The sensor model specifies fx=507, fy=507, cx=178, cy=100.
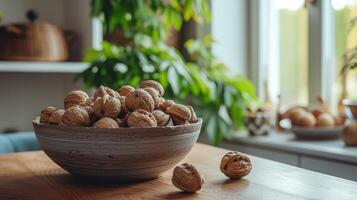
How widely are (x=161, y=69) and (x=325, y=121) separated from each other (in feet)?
2.17

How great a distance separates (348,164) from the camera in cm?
164

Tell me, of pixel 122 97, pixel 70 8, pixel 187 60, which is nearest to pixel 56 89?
pixel 70 8

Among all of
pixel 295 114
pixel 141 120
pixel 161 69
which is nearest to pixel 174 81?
pixel 161 69

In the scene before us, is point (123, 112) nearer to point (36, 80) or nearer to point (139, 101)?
point (139, 101)

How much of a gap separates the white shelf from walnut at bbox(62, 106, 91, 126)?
1.19m

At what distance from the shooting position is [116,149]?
0.85 metres

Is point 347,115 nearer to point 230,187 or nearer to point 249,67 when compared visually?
point 249,67

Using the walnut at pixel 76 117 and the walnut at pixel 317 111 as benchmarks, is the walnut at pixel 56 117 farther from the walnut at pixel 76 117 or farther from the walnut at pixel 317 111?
the walnut at pixel 317 111

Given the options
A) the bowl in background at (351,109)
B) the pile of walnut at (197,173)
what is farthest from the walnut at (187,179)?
the bowl in background at (351,109)

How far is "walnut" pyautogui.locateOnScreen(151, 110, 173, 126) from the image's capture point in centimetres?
89

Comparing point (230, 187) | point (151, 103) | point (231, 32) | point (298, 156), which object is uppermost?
point (231, 32)

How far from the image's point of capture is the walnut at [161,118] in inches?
35.1

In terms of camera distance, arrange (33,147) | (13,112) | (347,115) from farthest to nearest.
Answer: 1. (13,112)
2. (347,115)
3. (33,147)

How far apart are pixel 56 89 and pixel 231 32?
0.90 m
